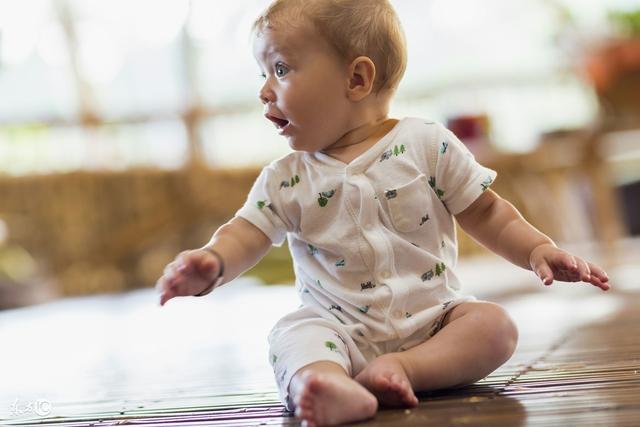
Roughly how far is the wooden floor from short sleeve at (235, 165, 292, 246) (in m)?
0.17

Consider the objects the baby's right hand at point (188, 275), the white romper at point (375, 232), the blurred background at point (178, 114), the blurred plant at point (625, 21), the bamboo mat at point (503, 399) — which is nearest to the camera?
the bamboo mat at point (503, 399)

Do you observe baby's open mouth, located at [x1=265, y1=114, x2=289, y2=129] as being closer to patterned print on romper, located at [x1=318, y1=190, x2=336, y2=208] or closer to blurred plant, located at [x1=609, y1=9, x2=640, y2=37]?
patterned print on romper, located at [x1=318, y1=190, x2=336, y2=208]

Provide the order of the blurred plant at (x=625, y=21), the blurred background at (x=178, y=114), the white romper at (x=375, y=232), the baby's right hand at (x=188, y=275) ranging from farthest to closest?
the blurred background at (x=178, y=114)
the blurred plant at (x=625, y=21)
the white romper at (x=375, y=232)
the baby's right hand at (x=188, y=275)

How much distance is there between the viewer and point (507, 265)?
3.64 meters

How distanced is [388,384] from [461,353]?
0.34 feet

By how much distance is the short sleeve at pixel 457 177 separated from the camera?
96 cm

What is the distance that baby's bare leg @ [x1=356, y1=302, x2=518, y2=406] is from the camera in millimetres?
852

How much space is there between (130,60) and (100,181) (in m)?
0.85

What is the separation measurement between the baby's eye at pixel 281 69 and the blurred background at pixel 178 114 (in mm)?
2973

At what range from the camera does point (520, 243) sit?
3.06 feet

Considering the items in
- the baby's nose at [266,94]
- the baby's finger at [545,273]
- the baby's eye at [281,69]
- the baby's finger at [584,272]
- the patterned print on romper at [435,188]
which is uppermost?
the baby's eye at [281,69]

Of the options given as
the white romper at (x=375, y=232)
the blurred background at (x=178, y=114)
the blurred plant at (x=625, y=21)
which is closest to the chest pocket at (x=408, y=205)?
the white romper at (x=375, y=232)

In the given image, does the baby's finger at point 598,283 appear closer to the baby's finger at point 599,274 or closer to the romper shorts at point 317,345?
the baby's finger at point 599,274

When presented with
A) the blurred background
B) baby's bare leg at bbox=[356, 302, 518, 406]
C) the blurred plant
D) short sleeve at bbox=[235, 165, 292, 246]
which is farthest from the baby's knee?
the blurred plant
